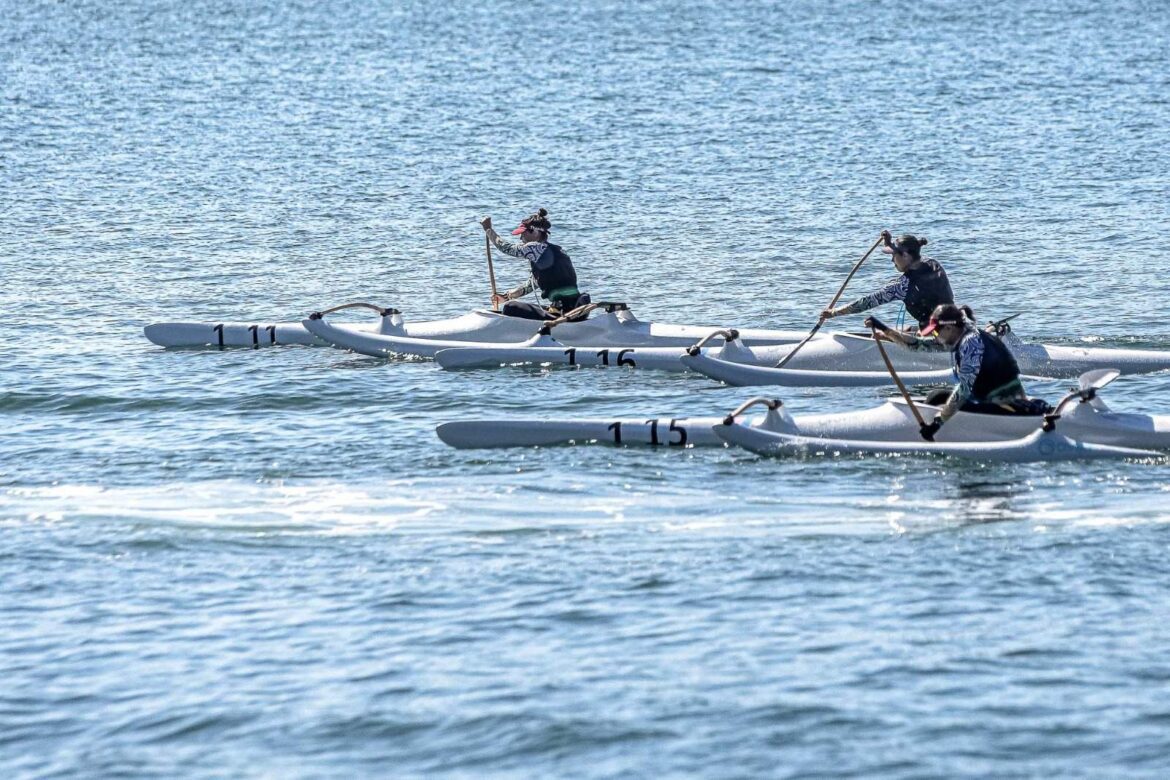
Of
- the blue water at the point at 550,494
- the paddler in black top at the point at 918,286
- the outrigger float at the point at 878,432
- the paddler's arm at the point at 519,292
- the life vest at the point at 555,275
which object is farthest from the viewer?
the paddler's arm at the point at 519,292

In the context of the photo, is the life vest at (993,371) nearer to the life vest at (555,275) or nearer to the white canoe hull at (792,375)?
the white canoe hull at (792,375)

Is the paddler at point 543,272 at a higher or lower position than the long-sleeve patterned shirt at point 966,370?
higher

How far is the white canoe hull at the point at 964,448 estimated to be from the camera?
18.8 meters

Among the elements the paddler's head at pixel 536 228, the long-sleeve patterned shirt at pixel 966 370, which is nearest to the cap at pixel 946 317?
the long-sleeve patterned shirt at pixel 966 370

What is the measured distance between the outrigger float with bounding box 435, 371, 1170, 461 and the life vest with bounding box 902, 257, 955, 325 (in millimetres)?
3403

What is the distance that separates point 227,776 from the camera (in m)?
13.0

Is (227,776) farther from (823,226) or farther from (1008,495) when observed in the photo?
(823,226)

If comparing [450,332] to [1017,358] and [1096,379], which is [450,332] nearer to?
[1017,358]

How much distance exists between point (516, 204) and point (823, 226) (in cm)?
687

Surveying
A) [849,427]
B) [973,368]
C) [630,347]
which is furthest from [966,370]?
[630,347]

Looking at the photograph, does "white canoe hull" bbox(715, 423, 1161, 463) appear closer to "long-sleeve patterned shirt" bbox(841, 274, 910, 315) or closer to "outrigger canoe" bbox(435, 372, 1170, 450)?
"outrigger canoe" bbox(435, 372, 1170, 450)

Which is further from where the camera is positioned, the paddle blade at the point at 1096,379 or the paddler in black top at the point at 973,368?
the paddle blade at the point at 1096,379

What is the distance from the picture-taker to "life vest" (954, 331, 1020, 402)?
18938 mm

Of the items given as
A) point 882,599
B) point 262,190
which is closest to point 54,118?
point 262,190
